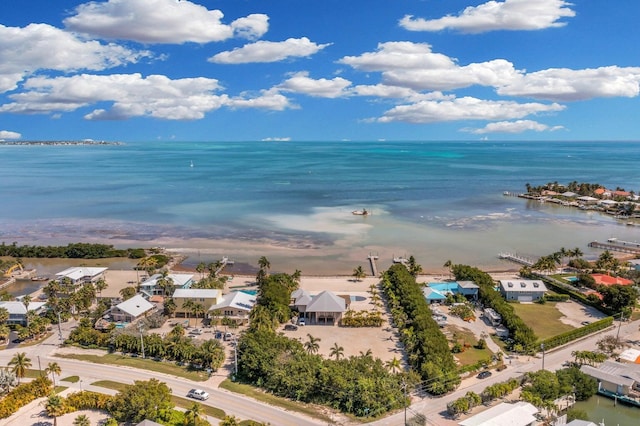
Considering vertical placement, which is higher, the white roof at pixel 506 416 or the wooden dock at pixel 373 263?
the wooden dock at pixel 373 263

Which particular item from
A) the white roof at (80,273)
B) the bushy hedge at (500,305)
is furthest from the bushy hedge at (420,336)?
the white roof at (80,273)

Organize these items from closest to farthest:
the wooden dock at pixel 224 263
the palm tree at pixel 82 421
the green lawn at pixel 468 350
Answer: the palm tree at pixel 82 421
the green lawn at pixel 468 350
the wooden dock at pixel 224 263

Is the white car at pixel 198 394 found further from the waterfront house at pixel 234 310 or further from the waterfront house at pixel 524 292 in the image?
the waterfront house at pixel 524 292

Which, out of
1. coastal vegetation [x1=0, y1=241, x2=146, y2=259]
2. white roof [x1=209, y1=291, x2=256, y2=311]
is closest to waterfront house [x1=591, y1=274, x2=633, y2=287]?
white roof [x1=209, y1=291, x2=256, y2=311]

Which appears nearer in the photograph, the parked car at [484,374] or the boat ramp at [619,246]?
the parked car at [484,374]

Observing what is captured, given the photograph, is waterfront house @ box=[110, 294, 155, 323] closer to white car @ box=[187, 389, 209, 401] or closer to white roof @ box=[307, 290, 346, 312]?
white car @ box=[187, 389, 209, 401]

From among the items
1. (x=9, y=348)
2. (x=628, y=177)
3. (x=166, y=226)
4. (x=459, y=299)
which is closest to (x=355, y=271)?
(x=459, y=299)
